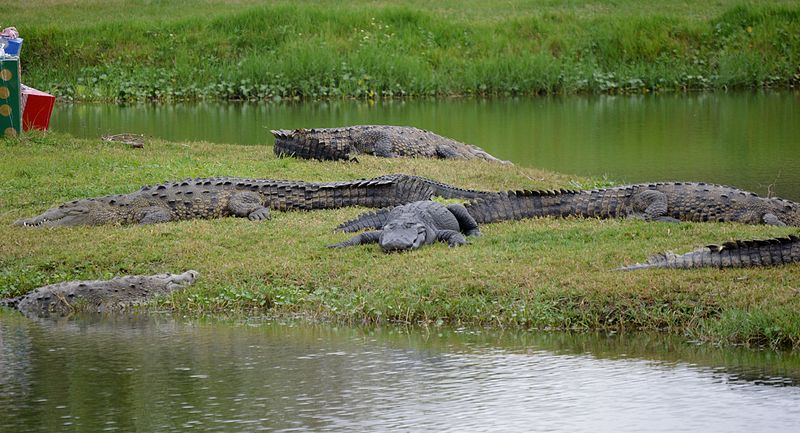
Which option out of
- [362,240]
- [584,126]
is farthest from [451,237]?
[584,126]

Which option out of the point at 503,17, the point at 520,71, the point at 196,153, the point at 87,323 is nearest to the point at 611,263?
the point at 87,323

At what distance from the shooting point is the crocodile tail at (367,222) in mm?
10297

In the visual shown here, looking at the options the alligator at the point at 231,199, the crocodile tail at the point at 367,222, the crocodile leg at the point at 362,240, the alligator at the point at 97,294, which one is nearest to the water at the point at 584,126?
the alligator at the point at 231,199

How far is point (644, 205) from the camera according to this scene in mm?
10930

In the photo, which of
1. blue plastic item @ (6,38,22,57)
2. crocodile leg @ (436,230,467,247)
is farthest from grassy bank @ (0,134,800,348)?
blue plastic item @ (6,38,22,57)

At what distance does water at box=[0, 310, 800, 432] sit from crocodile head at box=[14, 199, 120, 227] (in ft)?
9.45

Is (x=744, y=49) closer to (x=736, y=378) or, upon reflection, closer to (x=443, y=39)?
(x=443, y=39)

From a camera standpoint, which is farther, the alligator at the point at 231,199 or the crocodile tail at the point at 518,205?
the alligator at the point at 231,199

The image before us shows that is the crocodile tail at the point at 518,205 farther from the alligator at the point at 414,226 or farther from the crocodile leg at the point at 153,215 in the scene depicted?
the crocodile leg at the point at 153,215

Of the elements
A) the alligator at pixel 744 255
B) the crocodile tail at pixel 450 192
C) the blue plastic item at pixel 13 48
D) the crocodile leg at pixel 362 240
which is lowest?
the crocodile leg at pixel 362 240

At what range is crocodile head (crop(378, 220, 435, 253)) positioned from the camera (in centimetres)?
934

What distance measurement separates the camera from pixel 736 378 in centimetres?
655

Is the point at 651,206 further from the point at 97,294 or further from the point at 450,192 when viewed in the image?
the point at 97,294

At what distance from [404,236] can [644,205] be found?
2.71 metres
